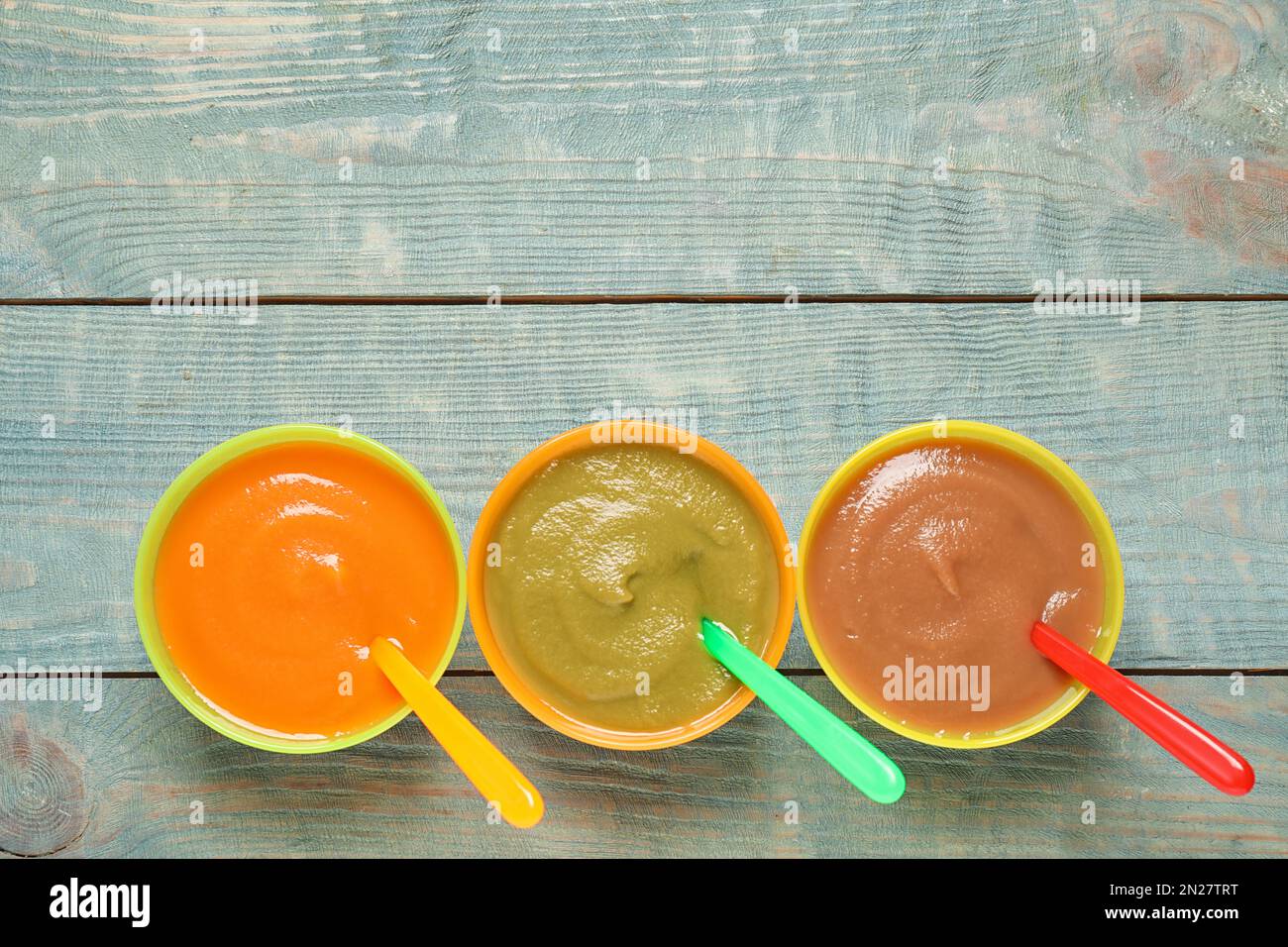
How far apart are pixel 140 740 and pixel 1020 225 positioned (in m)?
1.29

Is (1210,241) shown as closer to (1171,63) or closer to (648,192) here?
(1171,63)

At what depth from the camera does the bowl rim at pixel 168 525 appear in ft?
3.58

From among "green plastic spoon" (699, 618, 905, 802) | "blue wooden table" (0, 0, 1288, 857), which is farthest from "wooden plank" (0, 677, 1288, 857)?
"green plastic spoon" (699, 618, 905, 802)

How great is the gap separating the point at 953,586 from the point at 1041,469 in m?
0.17

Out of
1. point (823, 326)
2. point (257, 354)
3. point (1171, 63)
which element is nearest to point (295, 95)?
point (257, 354)

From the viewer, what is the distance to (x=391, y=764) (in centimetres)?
124

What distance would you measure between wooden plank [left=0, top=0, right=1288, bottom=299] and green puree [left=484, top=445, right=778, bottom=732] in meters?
0.30

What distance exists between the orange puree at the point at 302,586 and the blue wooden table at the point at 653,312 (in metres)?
0.14

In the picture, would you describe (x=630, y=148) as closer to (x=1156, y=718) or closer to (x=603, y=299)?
(x=603, y=299)

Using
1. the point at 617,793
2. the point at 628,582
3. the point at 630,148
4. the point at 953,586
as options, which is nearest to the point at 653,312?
the point at 630,148

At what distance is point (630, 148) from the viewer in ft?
4.19

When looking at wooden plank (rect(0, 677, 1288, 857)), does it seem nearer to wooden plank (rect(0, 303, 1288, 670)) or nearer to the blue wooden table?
the blue wooden table

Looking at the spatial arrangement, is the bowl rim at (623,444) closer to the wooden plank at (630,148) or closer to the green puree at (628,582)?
the green puree at (628,582)

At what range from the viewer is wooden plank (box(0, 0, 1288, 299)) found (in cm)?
127
